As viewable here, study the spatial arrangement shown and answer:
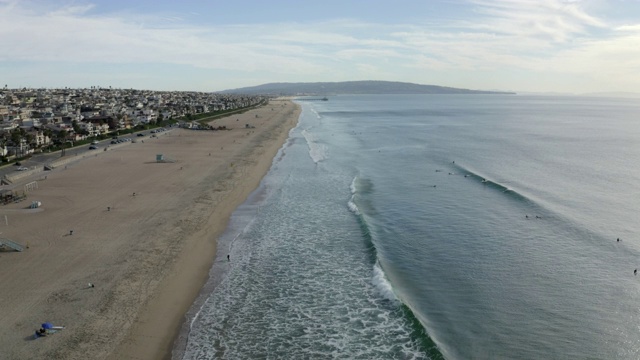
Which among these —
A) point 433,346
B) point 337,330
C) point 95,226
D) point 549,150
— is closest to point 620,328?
point 433,346

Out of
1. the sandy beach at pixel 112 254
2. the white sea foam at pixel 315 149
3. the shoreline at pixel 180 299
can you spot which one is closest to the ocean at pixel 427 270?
the shoreline at pixel 180 299

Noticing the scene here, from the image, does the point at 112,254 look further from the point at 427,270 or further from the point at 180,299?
the point at 427,270

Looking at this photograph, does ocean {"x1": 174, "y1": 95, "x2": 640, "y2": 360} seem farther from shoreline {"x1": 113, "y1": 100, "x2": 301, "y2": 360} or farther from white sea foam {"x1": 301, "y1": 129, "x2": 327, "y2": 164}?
white sea foam {"x1": 301, "y1": 129, "x2": 327, "y2": 164}

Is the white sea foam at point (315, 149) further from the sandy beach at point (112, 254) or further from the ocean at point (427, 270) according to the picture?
the ocean at point (427, 270)

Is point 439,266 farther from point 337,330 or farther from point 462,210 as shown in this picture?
point 462,210

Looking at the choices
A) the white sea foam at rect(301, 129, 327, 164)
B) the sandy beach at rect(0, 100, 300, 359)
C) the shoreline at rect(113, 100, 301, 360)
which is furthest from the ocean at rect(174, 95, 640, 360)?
the white sea foam at rect(301, 129, 327, 164)

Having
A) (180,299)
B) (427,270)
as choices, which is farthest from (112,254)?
(427,270)
